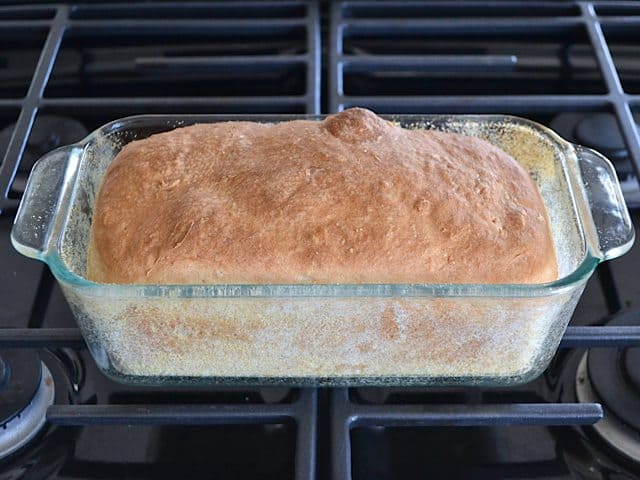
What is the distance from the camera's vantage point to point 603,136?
3.17 feet

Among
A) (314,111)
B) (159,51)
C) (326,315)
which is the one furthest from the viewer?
(159,51)

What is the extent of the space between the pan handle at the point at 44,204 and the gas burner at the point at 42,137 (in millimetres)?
229

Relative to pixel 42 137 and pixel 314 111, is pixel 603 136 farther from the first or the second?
pixel 42 137

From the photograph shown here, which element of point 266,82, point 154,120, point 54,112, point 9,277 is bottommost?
point 9,277

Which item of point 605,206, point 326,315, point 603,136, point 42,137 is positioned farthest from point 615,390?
point 42,137

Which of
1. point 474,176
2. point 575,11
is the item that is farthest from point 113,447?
point 575,11

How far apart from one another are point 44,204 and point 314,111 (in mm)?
353

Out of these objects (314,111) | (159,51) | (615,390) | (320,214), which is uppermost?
(159,51)

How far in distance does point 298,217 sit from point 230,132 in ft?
0.46

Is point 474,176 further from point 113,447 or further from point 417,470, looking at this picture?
point 113,447

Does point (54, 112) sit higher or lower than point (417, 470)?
higher

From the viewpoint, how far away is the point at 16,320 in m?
0.77

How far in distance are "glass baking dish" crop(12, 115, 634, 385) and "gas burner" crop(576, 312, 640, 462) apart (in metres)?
0.06

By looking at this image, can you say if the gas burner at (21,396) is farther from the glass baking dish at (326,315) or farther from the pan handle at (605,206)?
the pan handle at (605,206)
